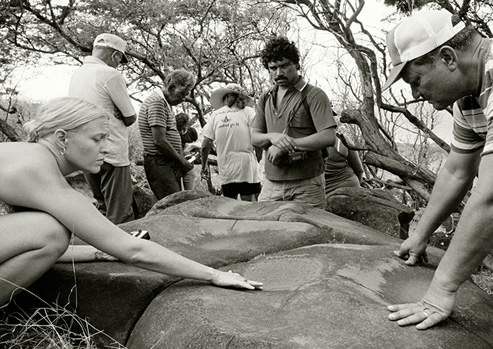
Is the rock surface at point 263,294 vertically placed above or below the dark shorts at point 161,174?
above

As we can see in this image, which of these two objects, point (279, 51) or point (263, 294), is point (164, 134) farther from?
point (263, 294)

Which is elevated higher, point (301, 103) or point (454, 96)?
point (454, 96)

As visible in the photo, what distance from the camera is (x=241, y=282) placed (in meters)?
2.79

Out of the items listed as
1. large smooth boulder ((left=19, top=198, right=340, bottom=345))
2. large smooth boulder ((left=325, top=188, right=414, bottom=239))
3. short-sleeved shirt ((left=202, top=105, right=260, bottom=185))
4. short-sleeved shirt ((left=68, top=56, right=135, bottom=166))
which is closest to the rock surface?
large smooth boulder ((left=19, top=198, right=340, bottom=345))

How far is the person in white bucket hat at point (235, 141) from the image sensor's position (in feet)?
20.2

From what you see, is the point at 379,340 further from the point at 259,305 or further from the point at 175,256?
the point at 175,256

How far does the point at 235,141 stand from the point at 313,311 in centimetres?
383

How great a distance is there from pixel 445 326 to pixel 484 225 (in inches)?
19.7

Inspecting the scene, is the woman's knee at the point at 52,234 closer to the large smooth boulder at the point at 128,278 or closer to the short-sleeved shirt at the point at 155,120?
the large smooth boulder at the point at 128,278

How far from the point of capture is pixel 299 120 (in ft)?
15.2

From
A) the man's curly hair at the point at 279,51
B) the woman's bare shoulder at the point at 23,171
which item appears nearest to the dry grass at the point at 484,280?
the man's curly hair at the point at 279,51

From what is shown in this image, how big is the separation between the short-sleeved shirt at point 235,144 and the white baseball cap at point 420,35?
363 cm

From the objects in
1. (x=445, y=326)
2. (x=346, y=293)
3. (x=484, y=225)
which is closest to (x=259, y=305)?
(x=346, y=293)

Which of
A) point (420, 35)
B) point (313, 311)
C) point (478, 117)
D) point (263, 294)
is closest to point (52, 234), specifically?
point (263, 294)
